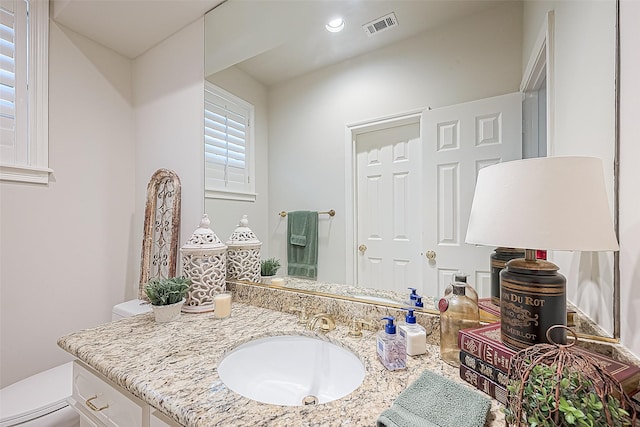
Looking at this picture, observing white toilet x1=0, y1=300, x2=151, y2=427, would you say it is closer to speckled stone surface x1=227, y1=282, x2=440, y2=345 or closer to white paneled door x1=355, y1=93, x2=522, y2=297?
speckled stone surface x1=227, y1=282, x2=440, y2=345

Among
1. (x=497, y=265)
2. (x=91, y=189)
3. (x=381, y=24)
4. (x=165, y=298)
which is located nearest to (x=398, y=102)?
(x=381, y=24)

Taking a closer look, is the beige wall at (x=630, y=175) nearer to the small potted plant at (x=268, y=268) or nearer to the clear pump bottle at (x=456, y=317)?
the clear pump bottle at (x=456, y=317)

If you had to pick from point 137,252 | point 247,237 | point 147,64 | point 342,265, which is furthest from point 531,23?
point 137,252

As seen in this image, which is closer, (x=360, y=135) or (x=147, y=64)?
(x=360, y=135)

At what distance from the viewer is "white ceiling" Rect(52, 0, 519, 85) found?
103 centimetres

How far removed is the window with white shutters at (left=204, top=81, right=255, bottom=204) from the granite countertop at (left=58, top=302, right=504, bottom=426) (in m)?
0.65

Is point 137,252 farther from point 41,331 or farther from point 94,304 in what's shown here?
point 41,331

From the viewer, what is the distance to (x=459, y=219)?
36.2 inches

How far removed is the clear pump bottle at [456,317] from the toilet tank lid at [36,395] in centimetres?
153

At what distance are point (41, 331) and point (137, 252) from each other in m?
0.60

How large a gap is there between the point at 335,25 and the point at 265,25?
43cm

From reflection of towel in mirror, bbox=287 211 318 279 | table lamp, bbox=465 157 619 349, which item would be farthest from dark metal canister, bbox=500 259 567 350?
reflection of towel in mirror, bbox=287 211 318 279

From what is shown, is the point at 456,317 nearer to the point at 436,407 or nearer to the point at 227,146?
the point at 436,407

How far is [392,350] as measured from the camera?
721 millimetres
